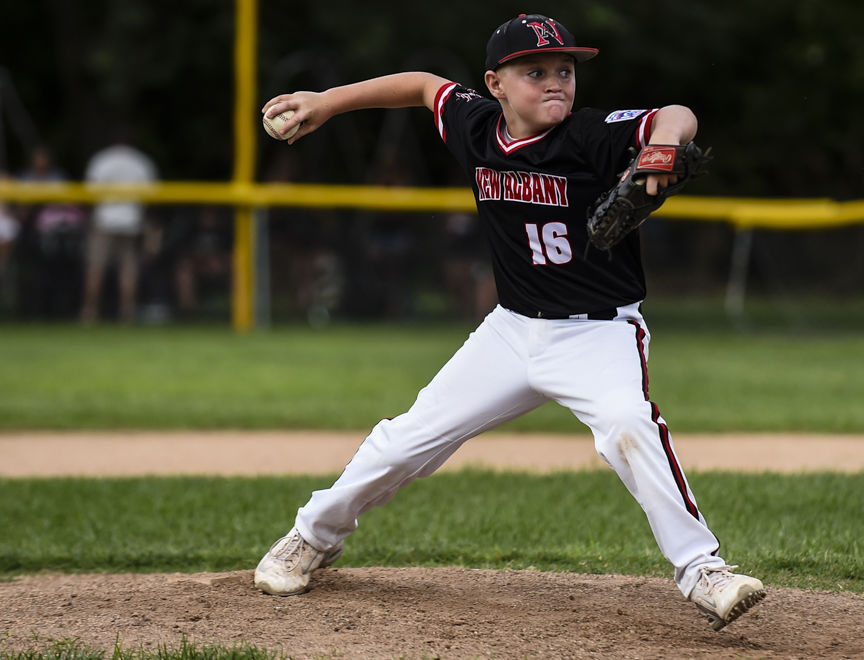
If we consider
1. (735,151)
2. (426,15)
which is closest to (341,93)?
(426,15)

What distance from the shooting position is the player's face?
13.3ft

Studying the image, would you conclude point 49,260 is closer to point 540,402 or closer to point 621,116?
point 540,402

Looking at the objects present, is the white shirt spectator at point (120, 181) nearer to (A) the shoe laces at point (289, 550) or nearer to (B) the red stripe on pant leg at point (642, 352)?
(A) the shoe laces at point (289, 550)

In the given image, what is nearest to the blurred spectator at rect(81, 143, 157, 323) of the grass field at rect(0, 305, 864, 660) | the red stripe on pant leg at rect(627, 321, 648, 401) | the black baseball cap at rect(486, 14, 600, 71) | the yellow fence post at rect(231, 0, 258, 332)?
the yellow fence post at rect(231, 0, 258, 332)

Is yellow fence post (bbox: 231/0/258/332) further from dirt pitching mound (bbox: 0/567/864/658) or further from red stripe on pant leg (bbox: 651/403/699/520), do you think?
red stripe on pant leg (bbox: 651/403/699/520)

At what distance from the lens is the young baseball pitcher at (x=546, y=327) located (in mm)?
3805

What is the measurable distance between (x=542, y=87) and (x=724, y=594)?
1666 millimetres

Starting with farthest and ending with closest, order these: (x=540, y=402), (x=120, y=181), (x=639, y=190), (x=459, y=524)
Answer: (x=120, y=181)
(x=459, y=524)
(x=540, y=402)
(x=639, y=190)

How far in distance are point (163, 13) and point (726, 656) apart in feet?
59.5

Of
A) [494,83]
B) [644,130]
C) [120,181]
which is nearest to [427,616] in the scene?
[644,130]

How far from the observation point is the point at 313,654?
3.59 m

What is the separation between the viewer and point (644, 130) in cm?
383

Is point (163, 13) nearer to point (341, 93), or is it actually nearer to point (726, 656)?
point (341, 93)

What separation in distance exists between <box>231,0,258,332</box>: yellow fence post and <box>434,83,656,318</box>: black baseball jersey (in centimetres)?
983
